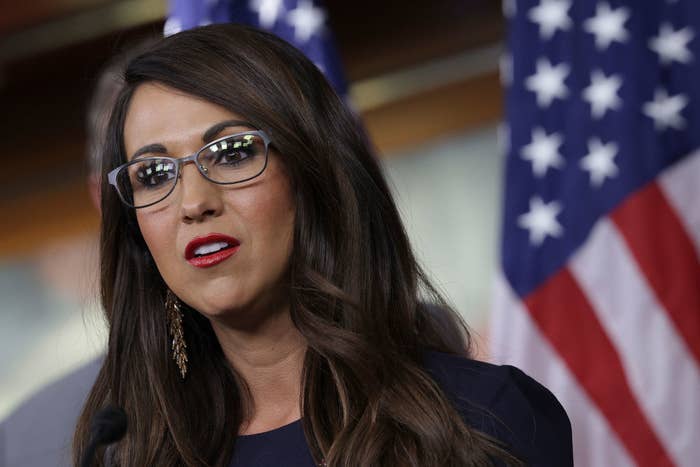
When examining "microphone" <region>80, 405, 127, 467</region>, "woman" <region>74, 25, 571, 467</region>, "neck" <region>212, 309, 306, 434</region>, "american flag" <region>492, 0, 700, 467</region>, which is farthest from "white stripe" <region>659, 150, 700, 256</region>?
"microphone" <region>80, 405, 127, 467</region>

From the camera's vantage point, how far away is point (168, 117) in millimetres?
1412

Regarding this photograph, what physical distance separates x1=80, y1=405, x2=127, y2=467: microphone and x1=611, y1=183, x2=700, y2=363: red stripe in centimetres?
120

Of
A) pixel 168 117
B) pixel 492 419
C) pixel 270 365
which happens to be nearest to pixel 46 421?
pixel 270 365

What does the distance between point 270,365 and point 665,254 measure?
94 cm

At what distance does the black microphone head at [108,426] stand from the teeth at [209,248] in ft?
0.77

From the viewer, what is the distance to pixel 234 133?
1.37m

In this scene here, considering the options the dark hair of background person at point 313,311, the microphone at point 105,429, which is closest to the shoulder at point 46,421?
the dark hair of background person at point 313,311

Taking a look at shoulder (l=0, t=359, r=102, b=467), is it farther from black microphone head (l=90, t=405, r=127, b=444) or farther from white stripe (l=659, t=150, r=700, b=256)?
white stripe (l=659, t=150, r=700, b=256)

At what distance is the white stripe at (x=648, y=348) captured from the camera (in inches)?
81.1

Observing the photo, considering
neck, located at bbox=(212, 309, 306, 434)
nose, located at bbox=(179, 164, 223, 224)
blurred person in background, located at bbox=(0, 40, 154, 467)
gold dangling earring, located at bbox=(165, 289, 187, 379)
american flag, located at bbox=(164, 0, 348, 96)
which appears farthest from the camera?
american flag, located at bbox=(164, 0, 348, 96)

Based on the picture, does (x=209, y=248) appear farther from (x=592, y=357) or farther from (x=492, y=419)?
(x=592, y=357)

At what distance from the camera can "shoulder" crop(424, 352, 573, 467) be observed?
1349 millimetres

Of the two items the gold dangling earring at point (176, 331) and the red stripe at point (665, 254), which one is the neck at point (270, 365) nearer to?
the gold dangling earring at point (176, 331)

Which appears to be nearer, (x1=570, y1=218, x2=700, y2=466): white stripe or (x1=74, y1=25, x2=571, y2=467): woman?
(x1=74, y1=25, x2=571, y2=467): woman
